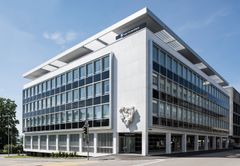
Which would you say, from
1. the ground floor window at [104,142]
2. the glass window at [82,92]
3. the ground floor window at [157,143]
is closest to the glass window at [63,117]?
the glass window at [82,92]

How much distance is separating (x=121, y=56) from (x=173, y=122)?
428 inches

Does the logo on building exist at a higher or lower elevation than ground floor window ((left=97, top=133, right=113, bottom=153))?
higher

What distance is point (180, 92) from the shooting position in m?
39.0

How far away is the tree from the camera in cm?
7919

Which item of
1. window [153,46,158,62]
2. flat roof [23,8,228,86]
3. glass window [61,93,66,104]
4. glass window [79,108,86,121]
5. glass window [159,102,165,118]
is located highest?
flat roof [23,8,228,86]

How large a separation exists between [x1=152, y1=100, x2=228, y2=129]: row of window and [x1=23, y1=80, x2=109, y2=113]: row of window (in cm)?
672

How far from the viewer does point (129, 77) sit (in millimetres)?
32625

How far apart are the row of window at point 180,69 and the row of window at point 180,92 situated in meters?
1.71

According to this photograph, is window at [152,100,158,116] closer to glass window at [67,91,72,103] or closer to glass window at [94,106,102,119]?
glass window at [94,106,102,119]

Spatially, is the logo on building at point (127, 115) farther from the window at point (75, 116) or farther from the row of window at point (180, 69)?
the window at point (75, 116)

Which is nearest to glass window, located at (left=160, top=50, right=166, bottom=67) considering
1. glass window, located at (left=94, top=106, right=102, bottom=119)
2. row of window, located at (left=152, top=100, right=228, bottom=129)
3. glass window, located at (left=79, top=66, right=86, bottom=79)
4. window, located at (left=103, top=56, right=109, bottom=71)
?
row of window, located at (left=152, top=100, right=228, bottom=129)

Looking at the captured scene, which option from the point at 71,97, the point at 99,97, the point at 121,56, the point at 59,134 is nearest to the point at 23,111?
the point at 59,134

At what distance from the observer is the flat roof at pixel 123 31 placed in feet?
112

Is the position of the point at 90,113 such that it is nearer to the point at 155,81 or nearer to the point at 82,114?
the point at 82,114
